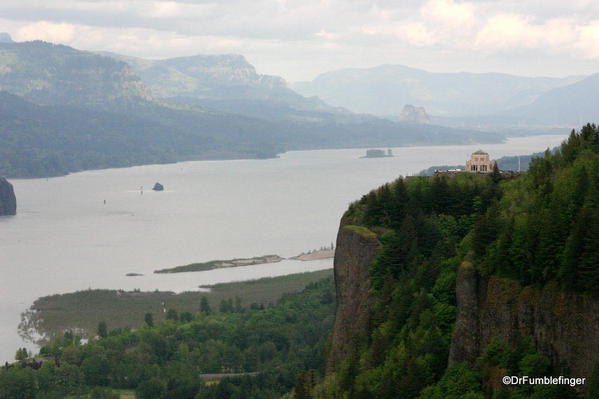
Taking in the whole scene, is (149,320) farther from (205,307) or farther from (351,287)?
(351,287)

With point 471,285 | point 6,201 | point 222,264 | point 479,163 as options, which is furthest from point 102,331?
point 6,201

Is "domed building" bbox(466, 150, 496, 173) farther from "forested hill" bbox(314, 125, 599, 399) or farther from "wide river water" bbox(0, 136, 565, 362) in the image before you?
"wide river water" bbox(0, 136, 565, 362)

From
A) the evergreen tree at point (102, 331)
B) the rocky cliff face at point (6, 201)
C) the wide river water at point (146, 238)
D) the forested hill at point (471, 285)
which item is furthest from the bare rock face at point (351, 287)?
the rocky cliff face at point (6, 201)

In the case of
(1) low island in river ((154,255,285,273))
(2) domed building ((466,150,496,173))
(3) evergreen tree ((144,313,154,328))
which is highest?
(2) domed building ((466,150,496,173))

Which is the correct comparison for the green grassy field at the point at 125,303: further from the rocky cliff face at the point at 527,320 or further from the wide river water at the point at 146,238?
the rocky cliff face at the point at 527,320

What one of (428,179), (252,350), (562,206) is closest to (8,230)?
(252,350)

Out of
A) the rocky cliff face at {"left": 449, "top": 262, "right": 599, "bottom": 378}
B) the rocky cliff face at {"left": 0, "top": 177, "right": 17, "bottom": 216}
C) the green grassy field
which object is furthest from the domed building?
the rocky cliff face at {"left": 0, "top": 177, "right": 17, "bottom": 216}

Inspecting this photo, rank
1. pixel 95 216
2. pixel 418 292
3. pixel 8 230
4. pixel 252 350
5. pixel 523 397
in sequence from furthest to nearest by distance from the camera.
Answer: pixel 95 216 < pixel 8 230 < pixel 252 350 < pixel 418 292 < pixel 523 397

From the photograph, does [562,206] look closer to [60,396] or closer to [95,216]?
[60,396]
